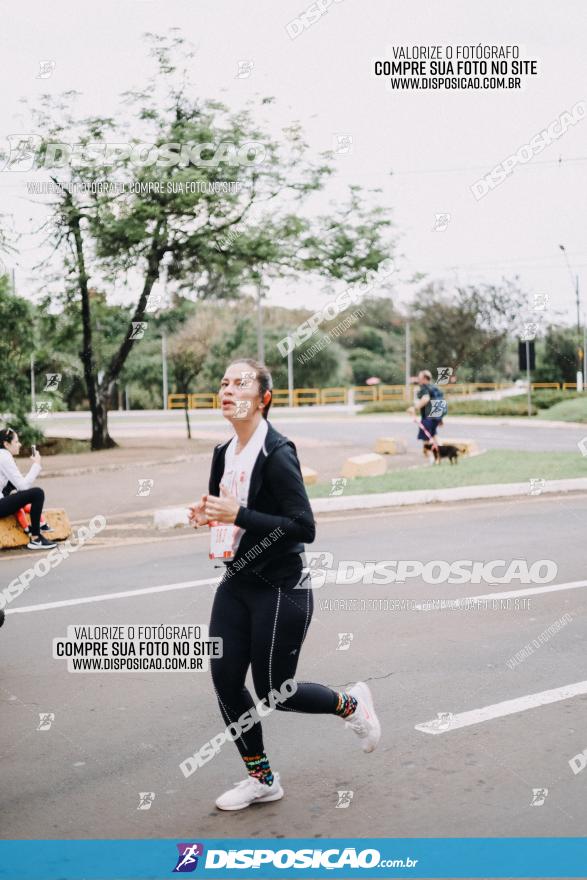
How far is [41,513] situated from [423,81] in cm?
691

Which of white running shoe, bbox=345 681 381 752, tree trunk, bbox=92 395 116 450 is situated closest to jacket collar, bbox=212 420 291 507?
white running shoe, bbox=345 681 381 752

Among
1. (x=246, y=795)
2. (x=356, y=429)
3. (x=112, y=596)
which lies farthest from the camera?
(x=356, y=429)

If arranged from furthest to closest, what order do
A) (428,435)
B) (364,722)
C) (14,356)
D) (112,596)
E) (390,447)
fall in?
(390,447) → (14,356) → (428,435) → (112,596) → (364,722)

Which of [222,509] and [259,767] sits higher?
[222,509]

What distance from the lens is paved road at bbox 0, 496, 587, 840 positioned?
4258mm

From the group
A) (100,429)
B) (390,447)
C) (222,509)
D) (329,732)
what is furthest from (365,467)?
(222,509)

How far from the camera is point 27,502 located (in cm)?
1142

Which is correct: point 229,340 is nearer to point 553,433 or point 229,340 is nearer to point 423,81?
point 553,433

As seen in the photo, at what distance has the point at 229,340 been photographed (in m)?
55.7

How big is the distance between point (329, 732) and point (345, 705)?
2.97 ft

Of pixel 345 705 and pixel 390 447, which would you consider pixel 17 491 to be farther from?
pixel 390 447

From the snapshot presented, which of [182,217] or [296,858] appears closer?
[296,858]

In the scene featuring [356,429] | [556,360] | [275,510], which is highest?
[556,360]

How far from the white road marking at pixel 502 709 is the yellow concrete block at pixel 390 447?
19.6 meters
